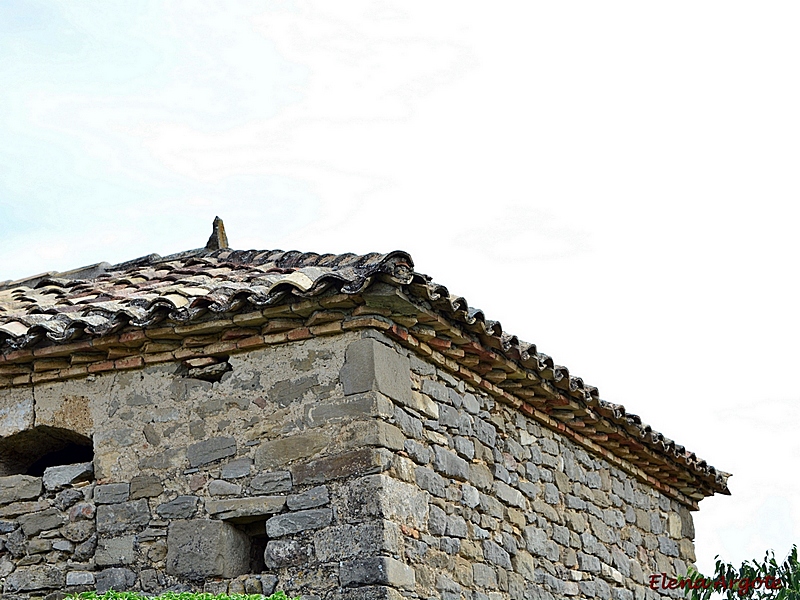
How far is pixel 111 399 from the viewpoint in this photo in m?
6.12

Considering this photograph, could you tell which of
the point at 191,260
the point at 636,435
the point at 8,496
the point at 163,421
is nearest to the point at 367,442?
the point at 163,421

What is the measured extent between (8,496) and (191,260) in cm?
233

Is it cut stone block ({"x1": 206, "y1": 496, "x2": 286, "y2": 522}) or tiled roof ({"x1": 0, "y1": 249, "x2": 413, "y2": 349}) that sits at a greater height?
tiled roof ({"x1": 0, "y1": 249, "x2": 413, "y2": 349})

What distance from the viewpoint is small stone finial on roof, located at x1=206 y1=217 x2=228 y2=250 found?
333 inches

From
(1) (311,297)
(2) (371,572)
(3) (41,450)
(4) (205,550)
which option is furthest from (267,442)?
(3) (41,450)

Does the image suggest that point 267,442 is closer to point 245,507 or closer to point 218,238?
point 245,507

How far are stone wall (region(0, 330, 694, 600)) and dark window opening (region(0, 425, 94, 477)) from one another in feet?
0.22

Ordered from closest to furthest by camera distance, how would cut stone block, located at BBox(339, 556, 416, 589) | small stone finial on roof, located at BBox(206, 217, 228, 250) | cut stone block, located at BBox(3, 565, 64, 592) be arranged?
cut stone block, located at BBox(339, 556, 416, 589)
cut stone block, located at BBox(3, 565, 64, 592)
small stone finial on roof, located at BBox(206, 217, 228, 250)

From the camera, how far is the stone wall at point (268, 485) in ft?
18.1

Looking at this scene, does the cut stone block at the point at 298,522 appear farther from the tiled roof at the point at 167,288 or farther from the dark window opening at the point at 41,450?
the dark window opening at the point at 41,450

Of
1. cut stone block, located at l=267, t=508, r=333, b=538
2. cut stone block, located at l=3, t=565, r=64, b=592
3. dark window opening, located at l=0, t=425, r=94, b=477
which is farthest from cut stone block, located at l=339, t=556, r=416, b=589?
dark window opening, located at l=0, t=425, r=94, b=477

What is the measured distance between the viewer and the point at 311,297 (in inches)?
222

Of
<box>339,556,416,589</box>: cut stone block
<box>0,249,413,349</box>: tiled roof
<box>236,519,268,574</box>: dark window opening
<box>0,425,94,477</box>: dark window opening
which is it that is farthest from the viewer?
<box>0,425,94,477</box>: dark window opening

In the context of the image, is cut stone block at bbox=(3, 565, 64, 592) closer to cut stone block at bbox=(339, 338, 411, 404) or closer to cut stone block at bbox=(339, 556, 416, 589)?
cut stone block at bbox=(339, 556, 416, 589)
